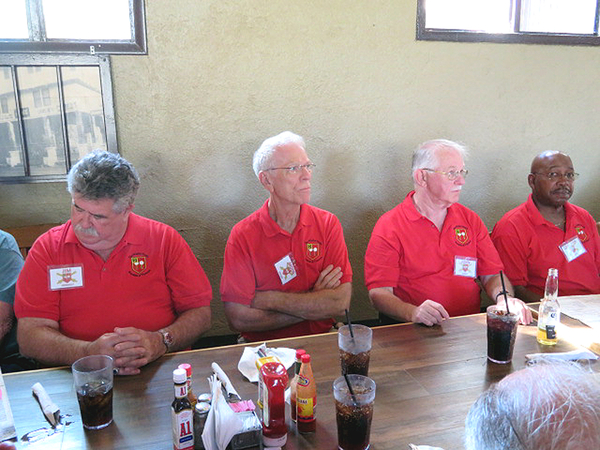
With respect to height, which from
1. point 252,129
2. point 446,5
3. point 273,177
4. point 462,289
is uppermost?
point 446,5

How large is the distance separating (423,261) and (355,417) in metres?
1.29

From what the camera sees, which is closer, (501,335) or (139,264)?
(501,335)

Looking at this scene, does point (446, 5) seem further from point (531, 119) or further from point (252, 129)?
point (252, 129)

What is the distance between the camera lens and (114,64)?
2.42m

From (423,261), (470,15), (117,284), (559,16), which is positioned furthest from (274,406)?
(559,16)

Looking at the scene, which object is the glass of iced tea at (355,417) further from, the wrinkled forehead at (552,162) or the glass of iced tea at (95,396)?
the wrinkled forehead at (552,162)

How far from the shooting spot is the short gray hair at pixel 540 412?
62 centimetres

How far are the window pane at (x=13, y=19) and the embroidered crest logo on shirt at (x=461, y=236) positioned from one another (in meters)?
2.38

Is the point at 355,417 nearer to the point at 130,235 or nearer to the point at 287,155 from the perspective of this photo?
the point at 130,235

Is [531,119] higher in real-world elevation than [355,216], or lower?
higher

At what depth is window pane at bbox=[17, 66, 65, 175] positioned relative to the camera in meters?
2.33

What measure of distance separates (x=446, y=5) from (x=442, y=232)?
161 centimetres

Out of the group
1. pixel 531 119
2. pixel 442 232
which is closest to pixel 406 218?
pixel 442 232

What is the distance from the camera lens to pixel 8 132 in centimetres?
235
